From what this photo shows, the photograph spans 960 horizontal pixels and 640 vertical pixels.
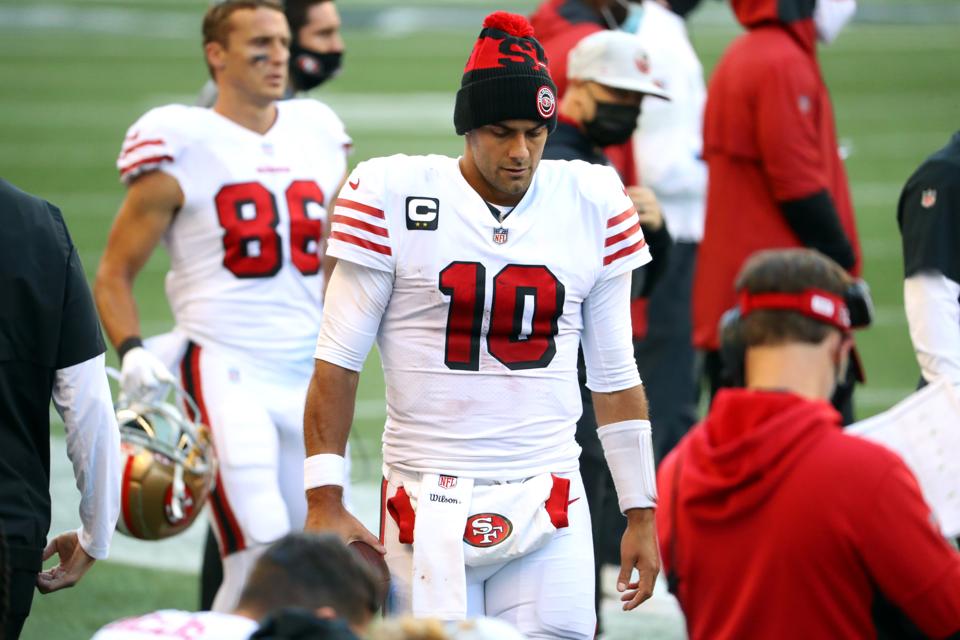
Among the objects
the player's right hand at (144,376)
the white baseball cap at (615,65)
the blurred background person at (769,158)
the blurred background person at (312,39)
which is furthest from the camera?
the blurred background person at (312,39)

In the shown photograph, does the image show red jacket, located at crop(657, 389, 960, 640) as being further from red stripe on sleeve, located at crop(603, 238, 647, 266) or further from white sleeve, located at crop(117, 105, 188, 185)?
white sleeve, located at crop(117, 105, 188, 185)

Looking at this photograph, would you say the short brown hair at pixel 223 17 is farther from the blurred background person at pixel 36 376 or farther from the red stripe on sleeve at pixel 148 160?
the blurred background person at pixel 36 376

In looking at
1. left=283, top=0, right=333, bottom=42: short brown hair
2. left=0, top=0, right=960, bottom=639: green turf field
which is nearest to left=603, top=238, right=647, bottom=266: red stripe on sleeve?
left=0, top=0, right=960, bottom=639: green turf field

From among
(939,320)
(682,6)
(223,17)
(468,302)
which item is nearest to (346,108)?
(682,6)

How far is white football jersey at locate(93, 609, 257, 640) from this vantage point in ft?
8.85

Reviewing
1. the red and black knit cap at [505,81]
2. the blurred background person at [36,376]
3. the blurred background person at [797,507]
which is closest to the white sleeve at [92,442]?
the blurred background person at [36,376]

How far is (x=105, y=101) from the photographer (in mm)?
21062

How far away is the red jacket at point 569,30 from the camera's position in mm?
6039

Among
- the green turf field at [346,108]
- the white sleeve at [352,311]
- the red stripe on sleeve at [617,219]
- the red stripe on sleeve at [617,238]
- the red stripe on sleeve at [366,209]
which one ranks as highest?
the red stripe on sleeve at [366,209]

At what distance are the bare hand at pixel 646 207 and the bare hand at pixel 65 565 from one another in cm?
201

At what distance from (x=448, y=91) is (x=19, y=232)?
760 inches

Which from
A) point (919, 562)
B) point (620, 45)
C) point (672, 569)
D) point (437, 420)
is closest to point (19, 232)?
point (437, 420)

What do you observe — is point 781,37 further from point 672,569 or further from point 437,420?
point 672,569

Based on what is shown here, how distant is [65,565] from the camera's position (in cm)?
399
